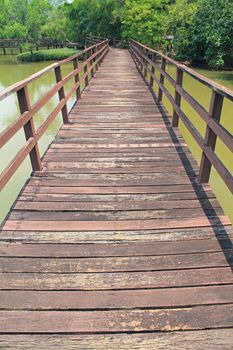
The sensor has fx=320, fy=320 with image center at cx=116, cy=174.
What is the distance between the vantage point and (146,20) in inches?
1212

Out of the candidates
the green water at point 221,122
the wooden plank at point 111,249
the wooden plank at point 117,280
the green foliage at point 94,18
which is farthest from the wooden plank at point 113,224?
the green foliage at point 94,18

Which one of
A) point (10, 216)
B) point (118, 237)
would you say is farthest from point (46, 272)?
point (10, 216)

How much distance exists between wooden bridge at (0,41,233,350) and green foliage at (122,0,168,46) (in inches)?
1090

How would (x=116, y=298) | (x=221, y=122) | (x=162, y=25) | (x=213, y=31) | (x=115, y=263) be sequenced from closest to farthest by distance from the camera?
1. (x=116, y=298)
2. (x=115, y=263)
3. (x=221, y=122)
4. (x=213, y=31)
5. (x=162, y=25)

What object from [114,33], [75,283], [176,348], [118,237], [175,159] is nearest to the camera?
[176,348]

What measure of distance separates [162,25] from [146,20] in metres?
2.25

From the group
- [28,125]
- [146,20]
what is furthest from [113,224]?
[146,20]

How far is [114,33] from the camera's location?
43344 mm

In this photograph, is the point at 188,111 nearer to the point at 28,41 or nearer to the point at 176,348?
the point at 176,348

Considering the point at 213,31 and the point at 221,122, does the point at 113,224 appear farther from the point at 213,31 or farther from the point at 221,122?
the point at 213,31

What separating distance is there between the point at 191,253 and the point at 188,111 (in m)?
10.9

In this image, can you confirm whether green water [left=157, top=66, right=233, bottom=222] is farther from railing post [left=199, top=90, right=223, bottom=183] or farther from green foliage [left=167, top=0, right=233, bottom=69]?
railing post [left=199, top=90, right=223, bottom=183]

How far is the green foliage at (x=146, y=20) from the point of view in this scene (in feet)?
97.8

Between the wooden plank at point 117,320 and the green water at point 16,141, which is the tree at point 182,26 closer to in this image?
the green water at point 16,141
